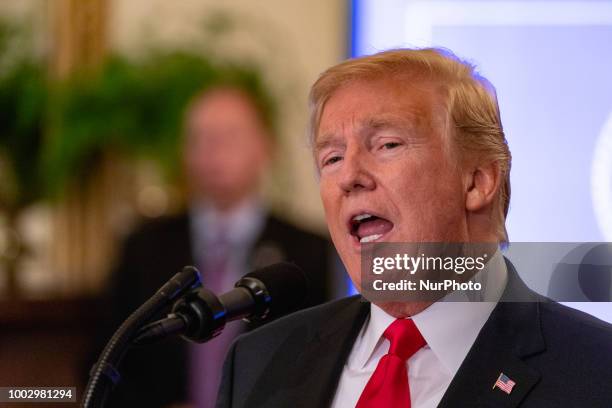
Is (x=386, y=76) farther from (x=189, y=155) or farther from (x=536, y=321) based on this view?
(x=189, y=155)

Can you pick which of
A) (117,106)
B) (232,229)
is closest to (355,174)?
(232,229)

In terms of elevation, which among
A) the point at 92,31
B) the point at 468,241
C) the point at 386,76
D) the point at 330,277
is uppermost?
the point at 92,31

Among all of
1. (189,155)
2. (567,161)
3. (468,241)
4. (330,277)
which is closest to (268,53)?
(189,155)

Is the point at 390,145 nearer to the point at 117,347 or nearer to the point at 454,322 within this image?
the point at 454,322

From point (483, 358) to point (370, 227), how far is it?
219 mm

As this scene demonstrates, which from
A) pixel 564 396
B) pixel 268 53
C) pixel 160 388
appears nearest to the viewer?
pixel 564 396

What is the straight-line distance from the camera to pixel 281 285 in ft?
3.76

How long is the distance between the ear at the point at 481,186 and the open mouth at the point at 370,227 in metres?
0.12

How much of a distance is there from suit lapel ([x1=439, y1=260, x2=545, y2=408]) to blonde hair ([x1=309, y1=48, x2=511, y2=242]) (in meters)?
0.12

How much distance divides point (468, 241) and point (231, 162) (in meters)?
1.02

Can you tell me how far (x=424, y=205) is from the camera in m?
1.20

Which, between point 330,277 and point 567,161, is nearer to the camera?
point 567,161

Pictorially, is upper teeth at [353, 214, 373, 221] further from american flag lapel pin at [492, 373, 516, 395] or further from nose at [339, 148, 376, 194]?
american flag lapel pin at [492, 373, 516, 395]

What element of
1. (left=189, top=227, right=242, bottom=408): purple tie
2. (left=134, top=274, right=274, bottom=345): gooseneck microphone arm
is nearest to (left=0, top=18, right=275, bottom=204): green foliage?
(left=189, top=227, right=242, bottom=408): purple tie
